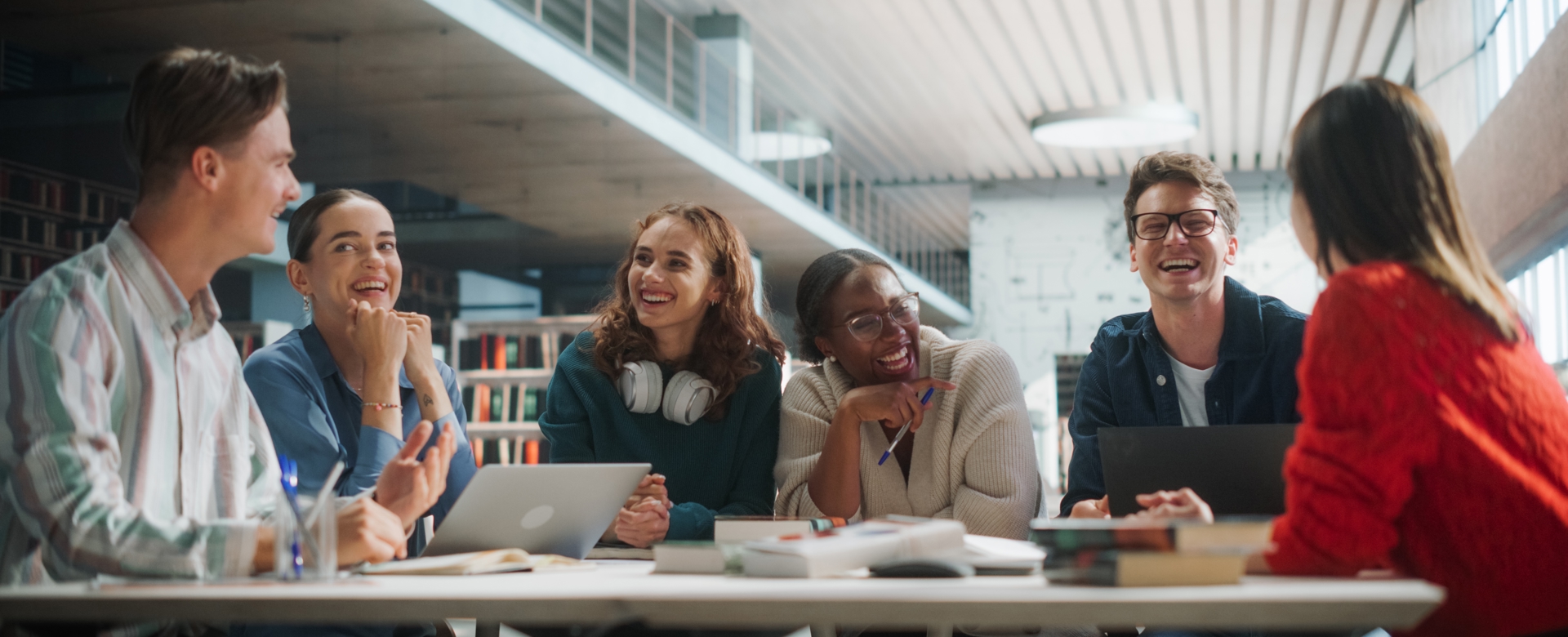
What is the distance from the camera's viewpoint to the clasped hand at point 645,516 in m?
2.00

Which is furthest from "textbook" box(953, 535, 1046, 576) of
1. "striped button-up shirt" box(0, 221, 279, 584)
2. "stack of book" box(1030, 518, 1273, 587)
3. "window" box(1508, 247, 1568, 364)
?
"window" box(1508, 247, 1568, 364)

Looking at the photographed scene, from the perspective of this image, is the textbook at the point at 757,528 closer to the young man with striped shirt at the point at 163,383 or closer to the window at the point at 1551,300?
the young man with striped shirt at the point at 163,383

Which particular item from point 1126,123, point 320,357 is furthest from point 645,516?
point 1126,123

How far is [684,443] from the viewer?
Answer: 7.70ft

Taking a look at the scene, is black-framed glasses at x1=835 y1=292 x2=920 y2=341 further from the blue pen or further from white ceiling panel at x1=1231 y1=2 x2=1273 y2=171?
white ceiling panel at x1=1231 y1=2 x2=1273 y2=171

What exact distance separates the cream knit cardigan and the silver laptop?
0.67 metres

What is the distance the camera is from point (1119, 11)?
7.66 metres

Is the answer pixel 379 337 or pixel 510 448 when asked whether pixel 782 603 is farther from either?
pixel 510 448

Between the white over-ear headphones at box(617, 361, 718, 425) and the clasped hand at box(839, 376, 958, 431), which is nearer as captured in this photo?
the clasped hand at box(839, 376, 958, 431)

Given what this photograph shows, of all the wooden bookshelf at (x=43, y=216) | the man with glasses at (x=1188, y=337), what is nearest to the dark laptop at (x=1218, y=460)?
the man with glasses at (x=1188, y=337)

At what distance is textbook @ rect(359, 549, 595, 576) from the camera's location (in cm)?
141

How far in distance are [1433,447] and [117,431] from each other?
1483mm

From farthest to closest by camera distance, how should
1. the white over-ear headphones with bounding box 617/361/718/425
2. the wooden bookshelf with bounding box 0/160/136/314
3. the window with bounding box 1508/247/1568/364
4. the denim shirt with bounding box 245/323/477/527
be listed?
1. the window with bounding box 1508/247/1568/364
2. the wooden bookshelf with bounding box 0/160/136/314
3. the white over-ear headphones with bounding box 617/361/718/425
4. the denim shirt with bounding box 245/323/477/527

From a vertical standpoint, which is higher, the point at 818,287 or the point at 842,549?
the point at 818,287
